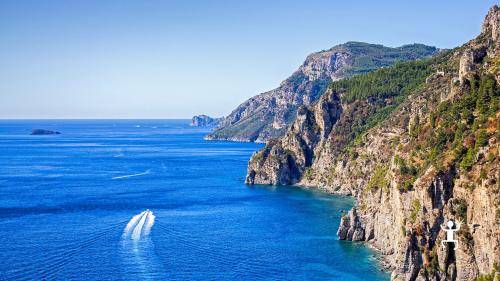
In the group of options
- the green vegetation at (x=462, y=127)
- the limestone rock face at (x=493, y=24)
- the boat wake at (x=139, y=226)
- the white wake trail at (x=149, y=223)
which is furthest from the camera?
the limestone rock face at (x=493, y=24)

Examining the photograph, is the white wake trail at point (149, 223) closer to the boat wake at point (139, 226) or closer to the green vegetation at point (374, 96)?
the boat wake at point (139, 226)

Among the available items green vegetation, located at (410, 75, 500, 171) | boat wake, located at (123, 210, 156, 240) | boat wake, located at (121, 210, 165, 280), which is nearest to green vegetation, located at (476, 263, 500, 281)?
green vegetation, located at (410, 75, 500, 171)

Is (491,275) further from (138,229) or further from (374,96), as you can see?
(374,96)

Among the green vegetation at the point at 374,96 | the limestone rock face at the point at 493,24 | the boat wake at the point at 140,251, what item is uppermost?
the limestone rock face at the point at 493,24

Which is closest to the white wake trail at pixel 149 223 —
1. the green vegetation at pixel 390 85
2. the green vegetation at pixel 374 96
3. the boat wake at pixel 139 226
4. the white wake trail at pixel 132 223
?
the boat wake at pixel 139 226

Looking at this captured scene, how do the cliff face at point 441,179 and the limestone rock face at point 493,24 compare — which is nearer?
the cliff face at point 441,179

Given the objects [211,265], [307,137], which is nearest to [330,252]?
[211,265]

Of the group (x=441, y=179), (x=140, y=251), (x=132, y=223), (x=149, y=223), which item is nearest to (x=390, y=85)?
(x=149, y=223)

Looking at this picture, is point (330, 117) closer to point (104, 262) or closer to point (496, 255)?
point (104, 262)

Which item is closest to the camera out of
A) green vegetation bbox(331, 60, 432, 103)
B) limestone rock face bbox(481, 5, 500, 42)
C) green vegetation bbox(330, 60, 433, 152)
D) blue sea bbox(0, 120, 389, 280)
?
blue sea bbox(0, 120, 389, 280)

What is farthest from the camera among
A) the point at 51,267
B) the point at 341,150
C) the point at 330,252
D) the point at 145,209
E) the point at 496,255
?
the point at 341,150

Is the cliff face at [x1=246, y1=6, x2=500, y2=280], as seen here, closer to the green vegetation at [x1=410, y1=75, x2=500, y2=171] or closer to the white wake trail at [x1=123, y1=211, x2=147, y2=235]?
the green vegetation at [x1=410, y1=75, x2=500, y2=171]
